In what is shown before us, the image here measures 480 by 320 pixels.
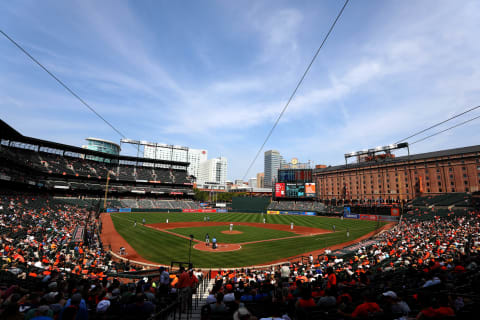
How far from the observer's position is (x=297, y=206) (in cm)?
7350

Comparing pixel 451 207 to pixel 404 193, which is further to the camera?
pixel 404 193

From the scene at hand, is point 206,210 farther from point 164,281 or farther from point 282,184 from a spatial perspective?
point 164,281

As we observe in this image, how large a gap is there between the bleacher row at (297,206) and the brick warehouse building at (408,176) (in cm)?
2665

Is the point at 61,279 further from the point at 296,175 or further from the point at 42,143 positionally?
the point at 296,175

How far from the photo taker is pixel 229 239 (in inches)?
1177

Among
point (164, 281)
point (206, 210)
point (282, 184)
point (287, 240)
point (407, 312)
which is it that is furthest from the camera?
point (282, 184)

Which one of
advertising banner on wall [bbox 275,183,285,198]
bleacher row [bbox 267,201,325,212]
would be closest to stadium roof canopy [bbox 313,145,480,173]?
bleacher row [bbox 267,201,325,212]

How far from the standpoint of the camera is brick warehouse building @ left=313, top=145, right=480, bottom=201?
65.0 m

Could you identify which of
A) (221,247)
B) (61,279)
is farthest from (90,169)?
(61,279)

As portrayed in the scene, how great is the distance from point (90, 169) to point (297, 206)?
64.8m

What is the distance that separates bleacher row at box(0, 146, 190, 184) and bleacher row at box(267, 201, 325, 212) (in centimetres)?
3351

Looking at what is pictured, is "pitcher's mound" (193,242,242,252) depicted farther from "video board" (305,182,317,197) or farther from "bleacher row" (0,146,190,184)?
"video board" (305,182,317,197)

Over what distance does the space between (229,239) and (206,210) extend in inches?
1725

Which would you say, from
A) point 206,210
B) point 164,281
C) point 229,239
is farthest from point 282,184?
point 164,281
